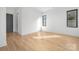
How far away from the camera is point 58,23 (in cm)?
352

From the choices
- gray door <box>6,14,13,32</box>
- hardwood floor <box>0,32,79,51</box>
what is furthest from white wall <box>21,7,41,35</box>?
gray door <box>6,14,13,32</box>

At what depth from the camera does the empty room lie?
96.3 inches

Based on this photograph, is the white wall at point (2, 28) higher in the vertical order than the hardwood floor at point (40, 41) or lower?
higher

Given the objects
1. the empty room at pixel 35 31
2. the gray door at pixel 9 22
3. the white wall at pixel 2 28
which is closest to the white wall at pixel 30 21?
the empty room at pixel 35 31

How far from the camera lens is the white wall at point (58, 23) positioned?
3.21 m

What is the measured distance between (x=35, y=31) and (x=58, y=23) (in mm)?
996

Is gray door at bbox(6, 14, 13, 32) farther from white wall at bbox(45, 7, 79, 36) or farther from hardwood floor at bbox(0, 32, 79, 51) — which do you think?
white wall at bbox(45, 7, 79, 36)

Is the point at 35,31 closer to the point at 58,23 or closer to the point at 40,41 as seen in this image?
the point at 40,41

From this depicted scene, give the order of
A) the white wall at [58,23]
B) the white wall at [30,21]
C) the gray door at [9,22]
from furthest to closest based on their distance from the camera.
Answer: the white wall at [58,23] < the white wall at [30,21] < the gray door at [9,22]

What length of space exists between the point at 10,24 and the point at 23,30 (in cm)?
40

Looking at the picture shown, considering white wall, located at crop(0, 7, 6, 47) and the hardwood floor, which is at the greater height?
white wall, located at crop(0, 7, 6, 47)

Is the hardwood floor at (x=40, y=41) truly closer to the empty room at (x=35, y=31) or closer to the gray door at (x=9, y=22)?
the empty room at (x=35, y=31)

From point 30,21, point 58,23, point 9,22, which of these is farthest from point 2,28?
point 58,23
